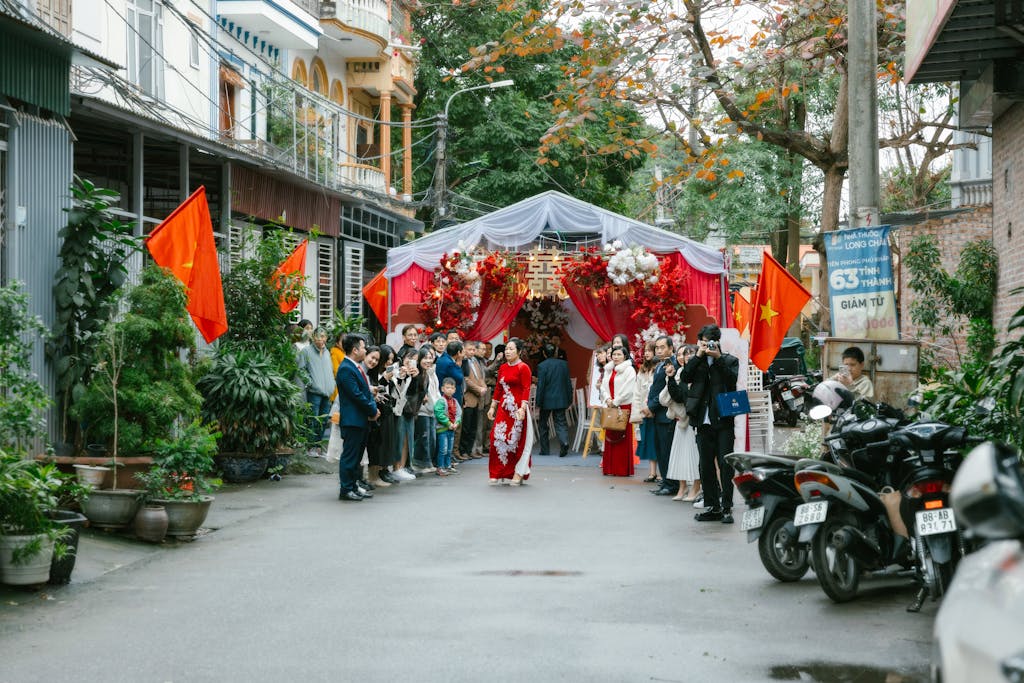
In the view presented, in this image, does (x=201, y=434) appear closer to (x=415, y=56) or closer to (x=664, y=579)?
(x=664, y=579)

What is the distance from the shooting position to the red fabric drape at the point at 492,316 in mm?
22172

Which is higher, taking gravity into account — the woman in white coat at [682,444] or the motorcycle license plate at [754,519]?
the woman in white coat at [682,444]

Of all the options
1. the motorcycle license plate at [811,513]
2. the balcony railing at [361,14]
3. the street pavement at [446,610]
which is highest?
the balcony railing at [361,14]

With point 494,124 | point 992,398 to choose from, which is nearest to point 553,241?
point 992,398

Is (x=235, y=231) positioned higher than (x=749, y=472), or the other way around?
(x=235, y=231)

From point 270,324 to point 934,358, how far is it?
984cm

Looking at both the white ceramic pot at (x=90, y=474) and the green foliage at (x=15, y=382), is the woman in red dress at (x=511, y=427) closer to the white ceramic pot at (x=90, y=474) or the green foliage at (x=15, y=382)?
the white ceramic pot at (x=90, y=474)

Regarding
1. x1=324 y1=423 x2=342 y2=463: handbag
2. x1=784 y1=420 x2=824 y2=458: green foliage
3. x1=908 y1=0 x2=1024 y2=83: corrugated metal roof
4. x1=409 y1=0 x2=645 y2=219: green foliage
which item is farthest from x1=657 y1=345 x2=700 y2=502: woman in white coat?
x1=409 y1=0 x2=645 y2=219: green foliage

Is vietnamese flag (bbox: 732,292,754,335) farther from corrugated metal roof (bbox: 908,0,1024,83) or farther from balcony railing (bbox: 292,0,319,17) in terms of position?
balcony railing (bbox: 292,0,319,17)

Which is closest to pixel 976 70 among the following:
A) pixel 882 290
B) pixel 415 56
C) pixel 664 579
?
pixel 882 290

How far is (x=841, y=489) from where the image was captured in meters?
8.80

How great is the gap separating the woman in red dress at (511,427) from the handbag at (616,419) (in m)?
1.41

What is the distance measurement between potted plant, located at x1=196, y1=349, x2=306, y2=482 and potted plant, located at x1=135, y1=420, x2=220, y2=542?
419cm

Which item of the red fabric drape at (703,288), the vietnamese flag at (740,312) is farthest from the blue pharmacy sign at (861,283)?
the vietnamese flag at (740,312)
